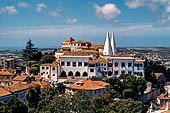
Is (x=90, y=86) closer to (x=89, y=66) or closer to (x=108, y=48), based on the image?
(x=89, y=66)

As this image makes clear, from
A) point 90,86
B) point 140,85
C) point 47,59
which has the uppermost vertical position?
point 47,59

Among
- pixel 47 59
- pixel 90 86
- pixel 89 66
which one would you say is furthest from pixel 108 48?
pixel 90 86

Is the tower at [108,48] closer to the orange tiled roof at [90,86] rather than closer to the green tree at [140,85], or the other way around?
the green tree at [140,85]

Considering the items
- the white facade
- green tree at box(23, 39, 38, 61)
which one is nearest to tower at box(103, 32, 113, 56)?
the white facade

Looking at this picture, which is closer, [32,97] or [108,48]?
[32,97]

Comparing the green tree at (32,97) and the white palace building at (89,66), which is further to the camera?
the white palace building at (89,66)

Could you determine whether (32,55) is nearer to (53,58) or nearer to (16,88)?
(53,58)

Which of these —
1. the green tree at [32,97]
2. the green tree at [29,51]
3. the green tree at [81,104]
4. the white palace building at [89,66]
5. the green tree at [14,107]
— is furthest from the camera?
the green tree at [29,51]

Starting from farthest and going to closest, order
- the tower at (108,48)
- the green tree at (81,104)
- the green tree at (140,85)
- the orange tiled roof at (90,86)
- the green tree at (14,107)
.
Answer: the tower at (108,48) → the green tree at (140,85) → the orange tiled roof at (90,86) → the green tree at (14,107) → the green tree at (81,104)

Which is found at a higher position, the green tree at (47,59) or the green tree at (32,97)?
the green tree at (47,59)

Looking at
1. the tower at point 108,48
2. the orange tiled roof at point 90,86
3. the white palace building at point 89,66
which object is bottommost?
the orange tiled roof at point 90,86

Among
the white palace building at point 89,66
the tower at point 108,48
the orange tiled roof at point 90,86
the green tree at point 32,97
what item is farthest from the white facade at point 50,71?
the green tree at point 32,97

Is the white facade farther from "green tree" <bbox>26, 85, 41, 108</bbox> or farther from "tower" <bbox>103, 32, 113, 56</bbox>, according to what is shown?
"green tree" <bbox>26, 85, 41, 108</bbox>
